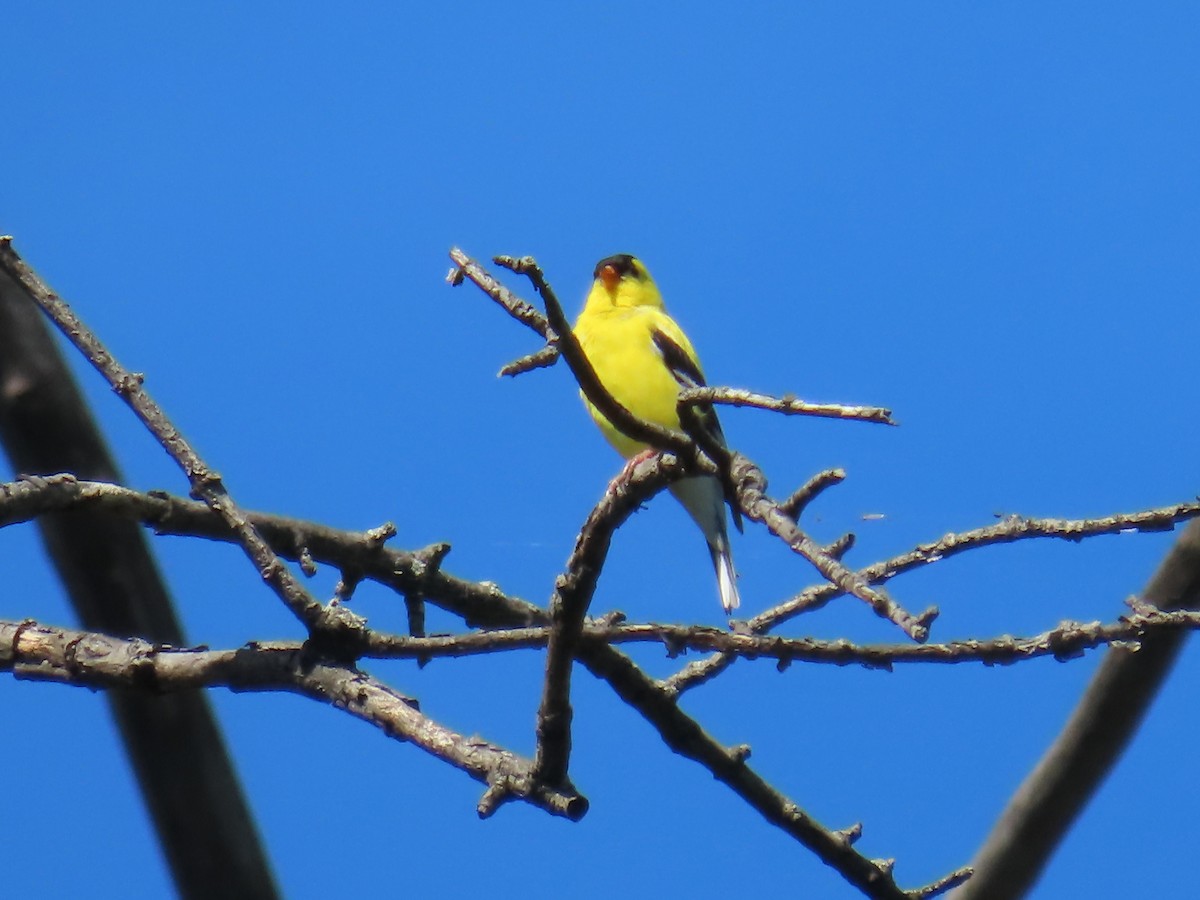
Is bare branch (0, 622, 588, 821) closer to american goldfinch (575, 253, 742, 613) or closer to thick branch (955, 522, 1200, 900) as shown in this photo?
thick branch (955, 522, 1200, 900)

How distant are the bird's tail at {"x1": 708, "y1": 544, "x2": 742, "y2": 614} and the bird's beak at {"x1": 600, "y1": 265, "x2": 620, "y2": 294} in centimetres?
138

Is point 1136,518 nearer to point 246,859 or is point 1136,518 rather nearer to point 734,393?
point 734,393

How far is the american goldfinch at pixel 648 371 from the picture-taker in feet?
18.6

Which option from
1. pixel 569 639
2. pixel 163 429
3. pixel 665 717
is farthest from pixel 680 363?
pixel 569 639

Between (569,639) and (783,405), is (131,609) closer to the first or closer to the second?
(569,639)

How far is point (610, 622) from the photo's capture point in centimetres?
203

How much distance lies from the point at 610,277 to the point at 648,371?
49.9 inches

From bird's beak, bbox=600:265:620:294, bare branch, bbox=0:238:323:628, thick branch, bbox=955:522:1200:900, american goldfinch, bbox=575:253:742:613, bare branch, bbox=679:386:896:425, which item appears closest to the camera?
bare branch, bbox=679:386:896:425

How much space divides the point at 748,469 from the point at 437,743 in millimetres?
542

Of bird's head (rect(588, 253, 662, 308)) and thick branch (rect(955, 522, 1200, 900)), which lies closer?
thick branch (rect(955, 522, 1200, 900))

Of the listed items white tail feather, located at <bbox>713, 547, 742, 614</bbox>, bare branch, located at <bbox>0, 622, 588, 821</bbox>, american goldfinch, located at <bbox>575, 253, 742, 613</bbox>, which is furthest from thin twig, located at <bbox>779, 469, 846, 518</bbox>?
white tail feather, located at <bbox>713, 547, 742, 614</bbox>

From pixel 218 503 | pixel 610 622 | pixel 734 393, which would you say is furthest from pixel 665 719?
pixel 218 503

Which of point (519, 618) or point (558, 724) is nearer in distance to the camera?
point (558, 724)

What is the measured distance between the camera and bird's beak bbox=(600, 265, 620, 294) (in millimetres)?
6852
